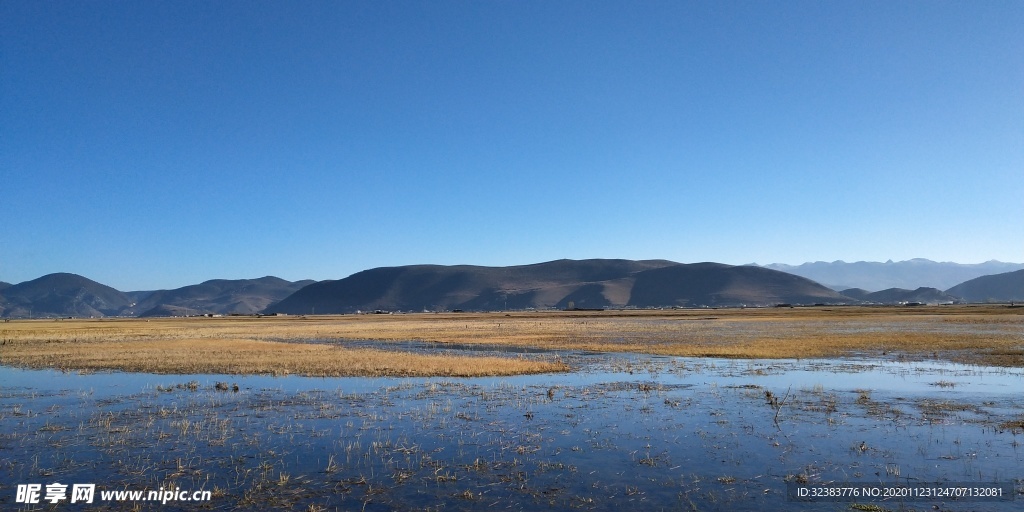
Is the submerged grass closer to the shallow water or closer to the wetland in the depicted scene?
the wetland

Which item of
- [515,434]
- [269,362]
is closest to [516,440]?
[515,434]

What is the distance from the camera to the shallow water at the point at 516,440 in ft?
42.9

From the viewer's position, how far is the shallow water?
13078 millimetres

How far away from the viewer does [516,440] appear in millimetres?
17516

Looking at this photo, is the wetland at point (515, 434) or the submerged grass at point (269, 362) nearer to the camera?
the wetland at point (515, 434)

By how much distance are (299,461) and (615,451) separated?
842cm

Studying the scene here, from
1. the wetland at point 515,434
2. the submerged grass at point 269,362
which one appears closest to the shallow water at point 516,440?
the wetland at point 515,434

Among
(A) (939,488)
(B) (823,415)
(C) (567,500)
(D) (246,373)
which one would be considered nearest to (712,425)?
(B) (823,415)

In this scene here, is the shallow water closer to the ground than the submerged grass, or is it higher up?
closer to the ground

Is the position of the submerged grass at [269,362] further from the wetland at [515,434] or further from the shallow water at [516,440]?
the shallow water at [516,440]

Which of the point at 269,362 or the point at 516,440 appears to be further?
the point at 269,362

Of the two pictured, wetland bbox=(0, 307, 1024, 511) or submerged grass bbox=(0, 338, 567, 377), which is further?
submerged grass bbox=(0, 338, 567, 377)

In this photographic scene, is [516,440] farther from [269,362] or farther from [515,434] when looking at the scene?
[269,362]

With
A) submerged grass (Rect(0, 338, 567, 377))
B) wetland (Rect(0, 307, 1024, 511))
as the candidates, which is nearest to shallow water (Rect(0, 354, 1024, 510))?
wetland (Rect(0, 307, 1024, 511))
